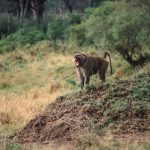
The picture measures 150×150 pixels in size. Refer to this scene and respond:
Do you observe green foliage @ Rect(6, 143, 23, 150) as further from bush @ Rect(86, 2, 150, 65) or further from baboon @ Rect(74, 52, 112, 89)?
bush @ Rect(86, 2, 150, 65)

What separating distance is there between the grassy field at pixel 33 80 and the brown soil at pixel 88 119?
2.22 feet

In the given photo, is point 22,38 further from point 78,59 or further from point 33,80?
point 78,59

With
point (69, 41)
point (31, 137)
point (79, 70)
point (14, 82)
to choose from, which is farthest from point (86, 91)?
point (69, 41)

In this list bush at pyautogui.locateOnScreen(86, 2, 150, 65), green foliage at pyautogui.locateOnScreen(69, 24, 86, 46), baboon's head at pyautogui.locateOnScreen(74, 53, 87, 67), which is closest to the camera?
baboon's head at pyautogui.locateOnScreen(74, 53, 87, 67)

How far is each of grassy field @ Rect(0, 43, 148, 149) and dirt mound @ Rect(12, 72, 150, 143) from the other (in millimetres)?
696

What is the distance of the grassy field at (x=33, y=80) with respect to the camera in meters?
12.9

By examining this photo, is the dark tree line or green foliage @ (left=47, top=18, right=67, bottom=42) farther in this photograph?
the dark tree line

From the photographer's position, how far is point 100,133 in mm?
9516

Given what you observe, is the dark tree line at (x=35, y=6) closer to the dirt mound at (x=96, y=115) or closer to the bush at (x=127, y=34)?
the bush at (x=127, y=34)

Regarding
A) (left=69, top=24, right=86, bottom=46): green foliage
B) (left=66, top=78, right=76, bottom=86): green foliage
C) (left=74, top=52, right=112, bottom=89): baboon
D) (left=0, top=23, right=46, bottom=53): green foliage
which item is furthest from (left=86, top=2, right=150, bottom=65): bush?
(left=0, top=23, right=46, bottom=53): green foliage

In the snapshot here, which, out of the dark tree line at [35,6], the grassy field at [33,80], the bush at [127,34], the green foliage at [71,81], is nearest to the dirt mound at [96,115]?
the grassy field at [33,80]

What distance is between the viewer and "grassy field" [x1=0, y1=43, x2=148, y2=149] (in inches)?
506

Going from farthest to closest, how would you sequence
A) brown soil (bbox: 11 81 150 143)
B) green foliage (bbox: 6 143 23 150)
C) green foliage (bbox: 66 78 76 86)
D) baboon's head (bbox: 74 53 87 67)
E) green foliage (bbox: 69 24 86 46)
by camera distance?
green foliage (bbox: 69 24 86 46) → green foliage (bbox: 66 78 76 86) → baboon's head (bbox: 74 53 87 67) → brown soil (bbox: 11 81 150 143) → green foliage (bbox: 6 143 23 150)

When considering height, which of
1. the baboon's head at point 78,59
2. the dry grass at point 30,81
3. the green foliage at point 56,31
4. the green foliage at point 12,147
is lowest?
the dry grass at point 30,81
